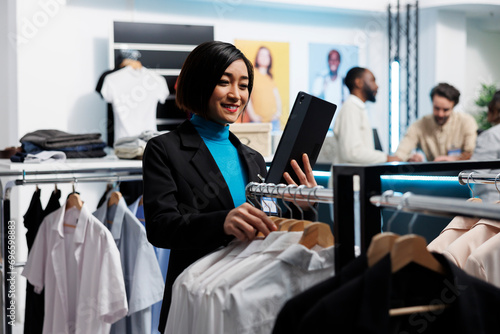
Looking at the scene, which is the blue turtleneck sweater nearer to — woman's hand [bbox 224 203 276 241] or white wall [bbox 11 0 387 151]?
woman's hand [bbox 224 203 276 241]

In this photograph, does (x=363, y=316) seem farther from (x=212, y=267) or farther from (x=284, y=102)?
(x=284, y=102)

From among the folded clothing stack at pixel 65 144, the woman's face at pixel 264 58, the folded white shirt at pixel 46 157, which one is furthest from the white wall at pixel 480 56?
the folded white shirt at pixel 46 157

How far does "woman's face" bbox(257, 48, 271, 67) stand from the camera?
7305mm

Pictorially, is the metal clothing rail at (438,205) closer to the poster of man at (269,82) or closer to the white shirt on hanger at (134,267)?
the white shirt on hanger at (134,267)

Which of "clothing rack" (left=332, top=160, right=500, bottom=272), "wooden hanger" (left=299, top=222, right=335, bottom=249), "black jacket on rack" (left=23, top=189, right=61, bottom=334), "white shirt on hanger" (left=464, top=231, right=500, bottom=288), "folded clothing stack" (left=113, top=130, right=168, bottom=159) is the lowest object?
"black jacket on rack" (left=23, top=189, right=61, bottom=334)

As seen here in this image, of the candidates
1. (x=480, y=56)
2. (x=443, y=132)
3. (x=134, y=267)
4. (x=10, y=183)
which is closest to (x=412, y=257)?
(x=134, y=267)

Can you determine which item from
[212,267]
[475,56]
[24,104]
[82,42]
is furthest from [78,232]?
[475,56]

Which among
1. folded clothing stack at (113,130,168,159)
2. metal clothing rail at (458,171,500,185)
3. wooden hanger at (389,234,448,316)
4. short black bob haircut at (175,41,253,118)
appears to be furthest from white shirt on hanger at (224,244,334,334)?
folded clothing stack at (113,130,168,159)

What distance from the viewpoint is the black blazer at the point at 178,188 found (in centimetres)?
150

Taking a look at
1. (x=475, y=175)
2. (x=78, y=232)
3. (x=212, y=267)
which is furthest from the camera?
(x=78, y=232)

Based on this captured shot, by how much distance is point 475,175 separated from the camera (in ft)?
4.78

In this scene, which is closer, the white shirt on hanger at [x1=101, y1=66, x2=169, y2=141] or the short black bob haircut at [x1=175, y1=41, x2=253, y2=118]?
the short black bob haircut at [x1=175, y1=41, x2=253, y2=118]

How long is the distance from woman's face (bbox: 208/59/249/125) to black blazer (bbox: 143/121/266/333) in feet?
0.33

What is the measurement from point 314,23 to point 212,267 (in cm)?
697
